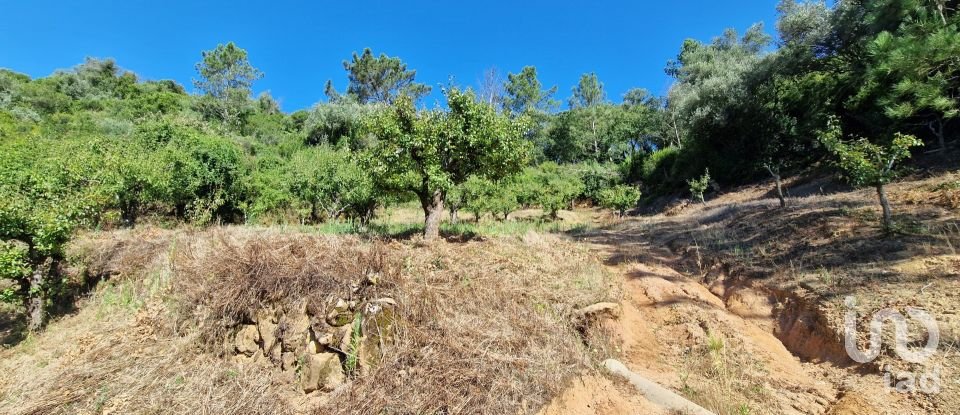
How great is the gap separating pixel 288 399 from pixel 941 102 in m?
10.4

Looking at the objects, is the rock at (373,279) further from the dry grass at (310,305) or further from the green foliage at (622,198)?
the green foliage at (622,198)

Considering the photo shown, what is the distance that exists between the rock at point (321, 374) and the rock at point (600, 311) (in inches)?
136

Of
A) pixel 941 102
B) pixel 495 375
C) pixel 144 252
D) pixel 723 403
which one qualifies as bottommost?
pixel 723 403

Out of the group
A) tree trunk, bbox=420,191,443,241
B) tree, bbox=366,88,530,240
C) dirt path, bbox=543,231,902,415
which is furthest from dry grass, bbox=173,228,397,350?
tree trunk, bbox=420,191,443,241

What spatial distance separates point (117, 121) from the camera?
27.5 m

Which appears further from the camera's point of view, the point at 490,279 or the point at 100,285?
the point at 100,285

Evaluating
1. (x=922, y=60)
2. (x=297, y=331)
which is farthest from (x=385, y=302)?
(x=922, y=60)

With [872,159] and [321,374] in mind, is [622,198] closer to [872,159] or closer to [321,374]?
[872,159]

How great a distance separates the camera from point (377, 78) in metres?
46.9

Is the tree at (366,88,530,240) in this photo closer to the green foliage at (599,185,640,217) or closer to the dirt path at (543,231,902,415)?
the dirt path at (543,231,902,415)

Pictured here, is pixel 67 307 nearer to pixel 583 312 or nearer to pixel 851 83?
pixel 583 312

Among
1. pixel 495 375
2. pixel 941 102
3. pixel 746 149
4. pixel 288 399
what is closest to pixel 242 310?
pixel 288 399

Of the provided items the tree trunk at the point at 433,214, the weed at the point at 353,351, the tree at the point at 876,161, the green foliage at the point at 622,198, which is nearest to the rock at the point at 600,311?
the weed at the point at 353,351

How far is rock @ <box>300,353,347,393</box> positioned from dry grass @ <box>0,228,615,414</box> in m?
0.15
